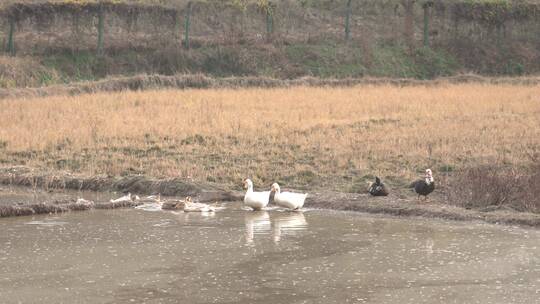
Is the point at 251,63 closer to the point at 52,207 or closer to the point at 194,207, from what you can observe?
the point at 194,207

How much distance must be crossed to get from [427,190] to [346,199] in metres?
1.70

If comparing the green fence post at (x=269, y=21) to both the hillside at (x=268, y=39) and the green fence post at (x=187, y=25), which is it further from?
the green fence post at (x=187, y=25)

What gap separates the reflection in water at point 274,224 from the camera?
15633 millimetres

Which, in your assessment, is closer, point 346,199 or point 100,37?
point 346,199

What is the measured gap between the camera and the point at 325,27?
5566 centimetres

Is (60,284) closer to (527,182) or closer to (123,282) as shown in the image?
(123,282)

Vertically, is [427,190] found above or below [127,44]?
below

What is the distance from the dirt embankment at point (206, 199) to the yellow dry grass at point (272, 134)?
958 millimetres

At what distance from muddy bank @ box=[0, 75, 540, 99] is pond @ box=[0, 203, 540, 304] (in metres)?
19.1

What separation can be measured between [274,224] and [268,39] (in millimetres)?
35582

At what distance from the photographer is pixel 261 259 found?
44.2ft

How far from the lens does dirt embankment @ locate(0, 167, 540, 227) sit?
56.3 feet

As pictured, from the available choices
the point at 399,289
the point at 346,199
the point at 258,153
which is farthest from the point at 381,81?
the point at 399,289

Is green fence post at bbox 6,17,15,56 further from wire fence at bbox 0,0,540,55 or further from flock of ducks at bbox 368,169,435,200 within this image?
flock of ducks at bbox 368,169,435,200
